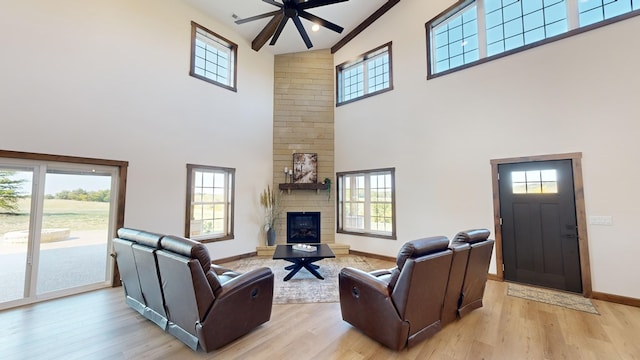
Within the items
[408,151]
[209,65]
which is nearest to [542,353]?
[408,151]

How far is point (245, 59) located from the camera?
6.45 meters

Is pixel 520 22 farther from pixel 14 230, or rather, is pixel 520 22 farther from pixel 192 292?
pixel 14 230

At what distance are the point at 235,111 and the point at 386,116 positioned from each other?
11.7ft

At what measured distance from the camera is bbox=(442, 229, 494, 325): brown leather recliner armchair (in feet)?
9.44

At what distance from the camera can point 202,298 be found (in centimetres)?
240

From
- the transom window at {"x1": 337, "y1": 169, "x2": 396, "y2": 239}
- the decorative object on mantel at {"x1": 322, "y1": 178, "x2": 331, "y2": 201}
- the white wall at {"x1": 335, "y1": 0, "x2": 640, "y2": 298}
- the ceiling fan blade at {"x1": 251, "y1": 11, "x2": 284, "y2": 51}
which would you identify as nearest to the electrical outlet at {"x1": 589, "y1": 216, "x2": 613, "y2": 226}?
the white wall at {"x1": 335, "y1": 0, "x2": 640, "y2": 298}

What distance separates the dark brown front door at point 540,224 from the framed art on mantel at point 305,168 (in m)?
4.02

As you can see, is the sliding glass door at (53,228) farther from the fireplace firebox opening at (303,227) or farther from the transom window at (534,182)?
the transom window at (534,182)

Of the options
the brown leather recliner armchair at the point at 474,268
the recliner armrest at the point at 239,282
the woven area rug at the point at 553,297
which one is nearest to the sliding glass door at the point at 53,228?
the recliner armrest at the point at 239,282

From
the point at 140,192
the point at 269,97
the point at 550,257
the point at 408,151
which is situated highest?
the point at 269,97

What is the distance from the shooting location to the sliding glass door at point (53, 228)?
3.50 m

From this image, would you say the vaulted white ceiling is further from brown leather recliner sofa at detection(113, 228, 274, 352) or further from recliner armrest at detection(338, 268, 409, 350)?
recliner armrest at detection(338, 268, 409, 350)

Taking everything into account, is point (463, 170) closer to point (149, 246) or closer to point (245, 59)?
point (149, 246)

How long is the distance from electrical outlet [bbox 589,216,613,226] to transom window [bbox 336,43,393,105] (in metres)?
4.24
